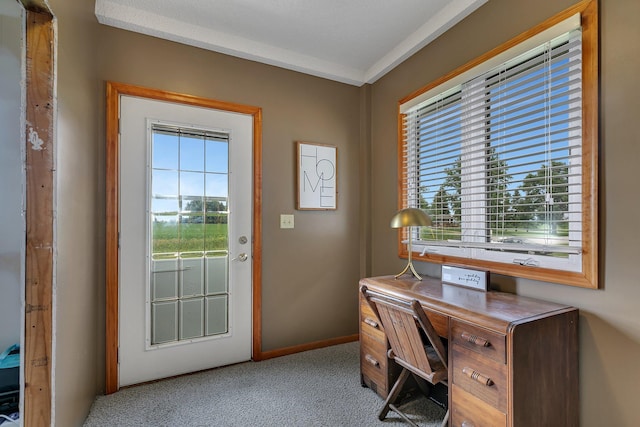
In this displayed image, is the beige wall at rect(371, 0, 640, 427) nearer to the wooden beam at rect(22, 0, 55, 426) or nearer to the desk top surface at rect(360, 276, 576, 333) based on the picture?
the desk top surface at rect(360, 276, 576, 333)

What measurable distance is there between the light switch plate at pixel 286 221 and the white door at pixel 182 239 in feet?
0.95

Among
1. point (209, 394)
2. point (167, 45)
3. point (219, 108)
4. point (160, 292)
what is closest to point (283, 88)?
point (219, 108)

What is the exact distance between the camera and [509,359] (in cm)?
122

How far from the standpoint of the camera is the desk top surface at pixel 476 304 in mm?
1300

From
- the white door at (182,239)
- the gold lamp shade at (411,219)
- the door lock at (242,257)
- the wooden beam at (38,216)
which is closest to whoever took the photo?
the wooden beam at (38,216)

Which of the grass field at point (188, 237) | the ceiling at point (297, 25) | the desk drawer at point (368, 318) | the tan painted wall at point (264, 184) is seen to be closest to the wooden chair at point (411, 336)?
the desk drawer at point (368, 318)

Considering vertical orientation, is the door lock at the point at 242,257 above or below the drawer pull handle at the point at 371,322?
above

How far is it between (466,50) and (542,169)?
0.96 m

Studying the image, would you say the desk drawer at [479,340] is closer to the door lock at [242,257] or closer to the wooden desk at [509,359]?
the wooden desk at [509,359]

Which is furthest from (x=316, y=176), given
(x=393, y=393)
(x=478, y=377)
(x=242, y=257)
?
(x=478, y=377)

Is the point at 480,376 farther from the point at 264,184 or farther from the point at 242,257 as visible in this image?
the point at 264,184

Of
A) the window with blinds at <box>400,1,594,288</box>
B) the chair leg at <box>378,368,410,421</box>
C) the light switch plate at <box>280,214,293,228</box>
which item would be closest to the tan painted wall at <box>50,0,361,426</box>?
the light switch plate at <box>280,214,293,228</box>

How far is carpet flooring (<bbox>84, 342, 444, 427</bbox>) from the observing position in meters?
1.82

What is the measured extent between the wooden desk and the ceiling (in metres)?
1.79
